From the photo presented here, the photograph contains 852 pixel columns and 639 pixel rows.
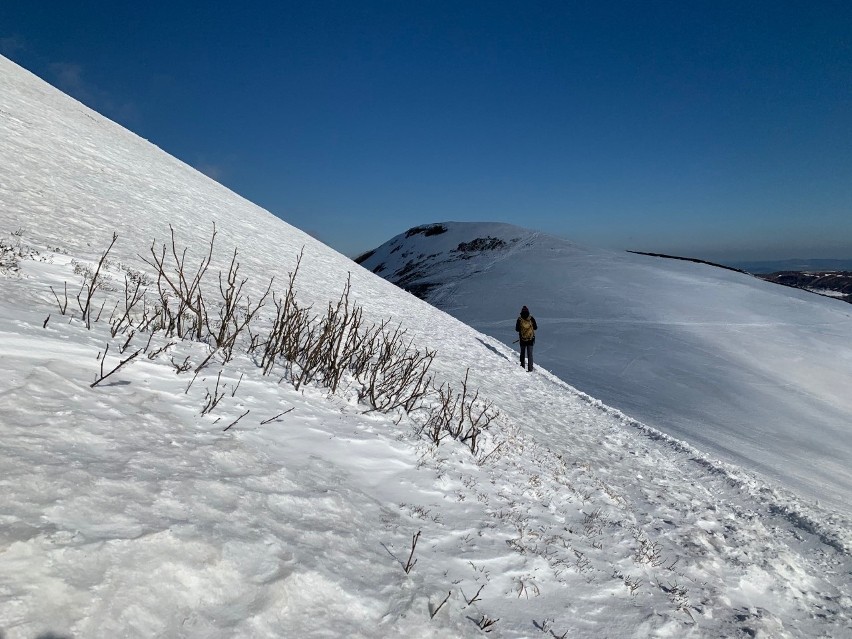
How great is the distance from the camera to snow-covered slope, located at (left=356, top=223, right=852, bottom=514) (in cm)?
1148

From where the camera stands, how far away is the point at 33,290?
4188mm

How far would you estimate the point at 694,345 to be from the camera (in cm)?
2020

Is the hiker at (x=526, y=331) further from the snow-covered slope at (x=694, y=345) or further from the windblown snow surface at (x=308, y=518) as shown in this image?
the windblown snow surface at (x=308, y=518)

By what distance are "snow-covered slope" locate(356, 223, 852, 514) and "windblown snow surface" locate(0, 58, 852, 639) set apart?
4580 millimetres

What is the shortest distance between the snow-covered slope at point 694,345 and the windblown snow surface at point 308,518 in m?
4.58

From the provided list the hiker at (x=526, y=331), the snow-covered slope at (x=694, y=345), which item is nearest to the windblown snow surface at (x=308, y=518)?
the snow-covered slope at (x=694, y=345)

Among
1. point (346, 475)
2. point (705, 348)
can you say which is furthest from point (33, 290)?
point (705, 348)

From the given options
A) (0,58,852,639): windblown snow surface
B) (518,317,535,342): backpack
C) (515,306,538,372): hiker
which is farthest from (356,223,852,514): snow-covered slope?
(0,58,852,639): windblown snow surface

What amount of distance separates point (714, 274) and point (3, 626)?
39.5m

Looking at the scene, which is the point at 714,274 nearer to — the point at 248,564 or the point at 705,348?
the point at 705,348

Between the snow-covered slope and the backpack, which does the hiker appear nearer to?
the backpack

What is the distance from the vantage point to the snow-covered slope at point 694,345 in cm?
1148

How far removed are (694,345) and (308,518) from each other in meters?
21.8

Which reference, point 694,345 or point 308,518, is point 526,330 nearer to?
point 694,345
